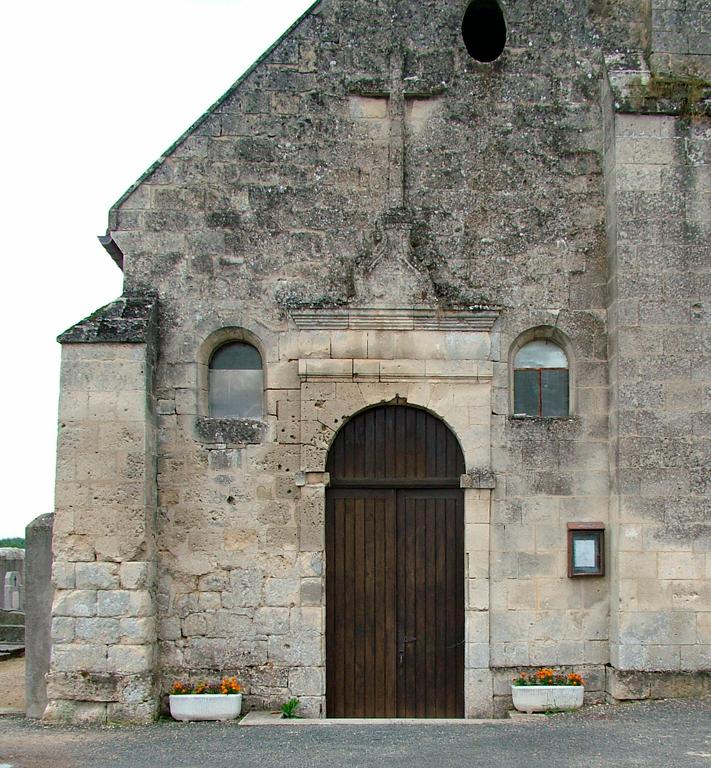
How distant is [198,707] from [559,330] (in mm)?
4983

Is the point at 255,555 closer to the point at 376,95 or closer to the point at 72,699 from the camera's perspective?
the point at 72,699

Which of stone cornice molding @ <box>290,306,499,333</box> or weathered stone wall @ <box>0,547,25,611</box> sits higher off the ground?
stone cornice molding @ <box>290,306,499,333</box>

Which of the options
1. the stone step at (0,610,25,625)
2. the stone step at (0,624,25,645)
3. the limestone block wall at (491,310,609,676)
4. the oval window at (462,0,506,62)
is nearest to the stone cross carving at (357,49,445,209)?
the oval window at (462,0,506,62)

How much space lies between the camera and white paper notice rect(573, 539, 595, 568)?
366 inches

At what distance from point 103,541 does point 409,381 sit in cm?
326

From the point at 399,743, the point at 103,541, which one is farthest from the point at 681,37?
the point at 103,541

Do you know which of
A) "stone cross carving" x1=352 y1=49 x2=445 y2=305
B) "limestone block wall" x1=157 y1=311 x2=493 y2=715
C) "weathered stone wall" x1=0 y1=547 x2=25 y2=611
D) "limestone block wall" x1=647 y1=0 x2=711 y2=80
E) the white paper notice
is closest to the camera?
"limestone block wall" x1=157 y1=311 x2=493 y2=715

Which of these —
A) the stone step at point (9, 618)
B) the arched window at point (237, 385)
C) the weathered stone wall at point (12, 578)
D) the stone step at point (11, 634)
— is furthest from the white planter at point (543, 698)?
the weathered stone wall at point (12, 578)

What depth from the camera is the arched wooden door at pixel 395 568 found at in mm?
9328

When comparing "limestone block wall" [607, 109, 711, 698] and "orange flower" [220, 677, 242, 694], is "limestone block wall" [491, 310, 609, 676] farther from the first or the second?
"orange flower" [220, 677, 242, 694]

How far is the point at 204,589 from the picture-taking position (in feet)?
30.3

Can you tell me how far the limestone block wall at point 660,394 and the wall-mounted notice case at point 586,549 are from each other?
25 cm

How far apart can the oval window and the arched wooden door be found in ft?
12.7

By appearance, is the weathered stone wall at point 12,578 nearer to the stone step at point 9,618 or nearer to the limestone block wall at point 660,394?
the stone step at point 9,618
